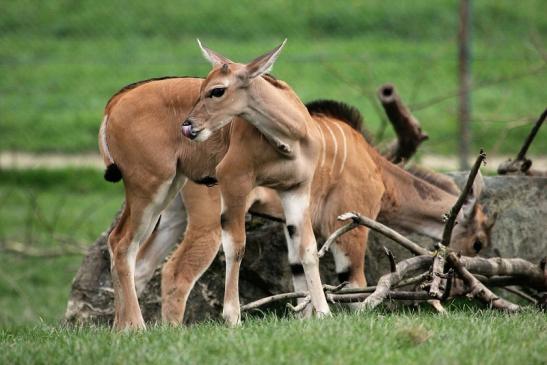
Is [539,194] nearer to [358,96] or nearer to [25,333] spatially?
[25,333]

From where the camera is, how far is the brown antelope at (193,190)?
25.7 feet

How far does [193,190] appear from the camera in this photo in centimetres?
855

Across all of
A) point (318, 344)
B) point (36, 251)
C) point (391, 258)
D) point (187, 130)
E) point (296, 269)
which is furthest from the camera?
point (36, 251)

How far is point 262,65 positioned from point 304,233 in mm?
1149

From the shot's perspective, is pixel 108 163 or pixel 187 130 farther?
pixel 108 163

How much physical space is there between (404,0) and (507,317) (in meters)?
14.0

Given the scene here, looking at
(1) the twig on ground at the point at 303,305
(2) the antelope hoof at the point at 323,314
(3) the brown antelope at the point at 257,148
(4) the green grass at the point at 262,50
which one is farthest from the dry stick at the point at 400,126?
(4) the green grass at the point at 262,50

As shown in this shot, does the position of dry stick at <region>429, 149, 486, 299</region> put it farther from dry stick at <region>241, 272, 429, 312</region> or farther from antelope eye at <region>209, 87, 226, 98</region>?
antelope eye at <region>209, 87, 226, 98</region>

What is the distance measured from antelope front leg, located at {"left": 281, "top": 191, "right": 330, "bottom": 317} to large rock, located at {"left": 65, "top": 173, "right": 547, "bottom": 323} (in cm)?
154

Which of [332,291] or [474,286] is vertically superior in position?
[474,286]

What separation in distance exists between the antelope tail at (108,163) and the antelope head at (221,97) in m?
0.92

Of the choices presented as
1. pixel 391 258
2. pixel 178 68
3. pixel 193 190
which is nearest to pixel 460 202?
pixel 391 258

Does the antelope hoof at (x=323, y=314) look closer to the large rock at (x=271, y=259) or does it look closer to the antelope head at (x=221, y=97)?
the antelope head at (x=221, y=97)

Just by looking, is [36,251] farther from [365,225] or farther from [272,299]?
[365,225]
